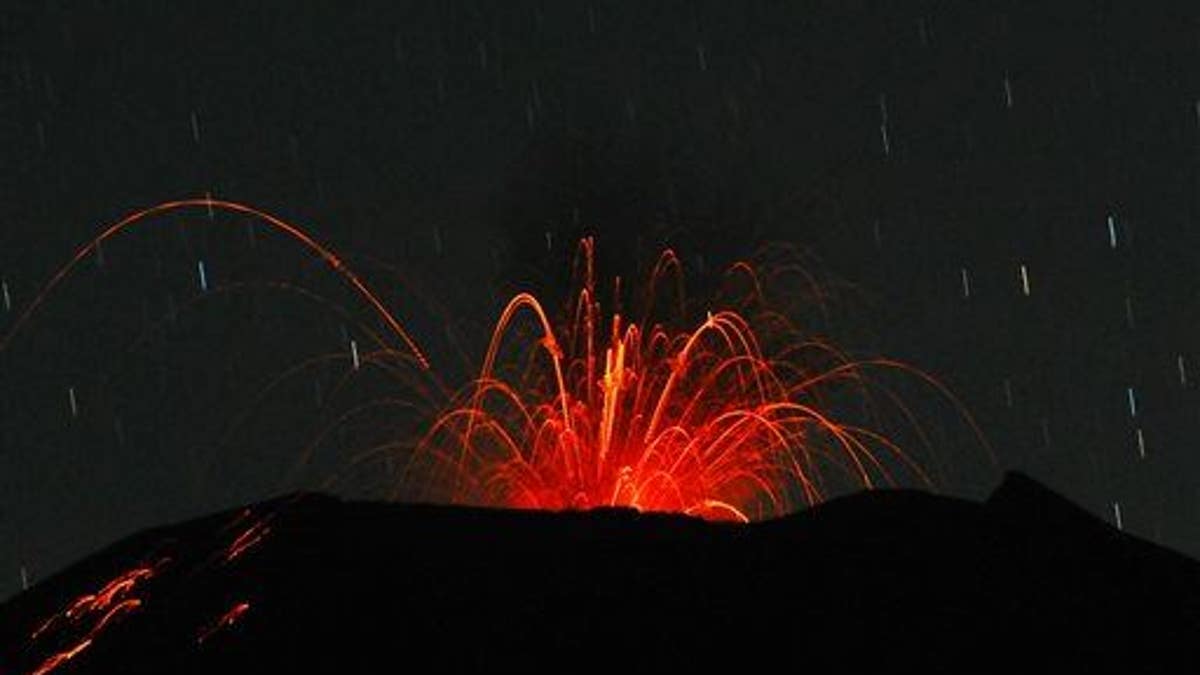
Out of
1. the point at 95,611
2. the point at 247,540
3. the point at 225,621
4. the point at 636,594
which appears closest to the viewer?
the point at 225,621

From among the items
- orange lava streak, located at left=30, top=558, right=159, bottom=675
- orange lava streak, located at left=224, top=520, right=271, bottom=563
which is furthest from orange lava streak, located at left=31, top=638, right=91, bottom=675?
orange lava streak, located at left=224, top=520, right=271, bottom=563

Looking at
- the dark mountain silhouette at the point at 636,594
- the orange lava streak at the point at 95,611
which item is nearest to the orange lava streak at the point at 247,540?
the dark mountain silhouette at the point at 636,594

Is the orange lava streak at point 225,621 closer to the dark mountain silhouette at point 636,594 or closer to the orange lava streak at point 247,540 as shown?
the dark mountain silhouette at point 636,594

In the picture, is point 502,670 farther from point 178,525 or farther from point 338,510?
point 178,525

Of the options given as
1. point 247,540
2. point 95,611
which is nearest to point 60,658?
point 95,611

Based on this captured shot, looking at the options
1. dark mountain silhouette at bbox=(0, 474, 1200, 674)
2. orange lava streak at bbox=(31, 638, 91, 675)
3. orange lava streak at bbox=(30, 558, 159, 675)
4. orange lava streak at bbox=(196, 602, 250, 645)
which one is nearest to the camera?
dark mountain silhouette at bbox=(0, 474, 1200, 674)

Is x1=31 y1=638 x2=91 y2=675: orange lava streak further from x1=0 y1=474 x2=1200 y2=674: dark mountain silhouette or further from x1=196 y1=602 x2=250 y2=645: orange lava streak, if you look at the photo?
x1=196 y1=602 x2=250 y2=645: orange lava streak

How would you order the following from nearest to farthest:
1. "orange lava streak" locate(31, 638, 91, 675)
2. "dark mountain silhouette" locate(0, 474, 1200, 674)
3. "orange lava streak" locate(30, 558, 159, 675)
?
"dark mountain silhouette" locate(0, 474, 1200, 674)
"orange lava streak" locate(31, 638, 91, 675)
"orange lava streak" locate(30, 558, 159, 675)

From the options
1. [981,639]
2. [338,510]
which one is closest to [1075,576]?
[981,639]

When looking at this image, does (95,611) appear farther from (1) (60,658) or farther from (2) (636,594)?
(2) (636,594)
